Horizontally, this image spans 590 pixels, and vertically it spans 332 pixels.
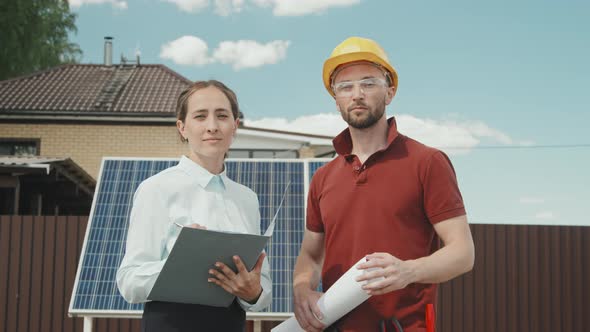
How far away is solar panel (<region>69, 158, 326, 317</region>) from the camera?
5973 mm

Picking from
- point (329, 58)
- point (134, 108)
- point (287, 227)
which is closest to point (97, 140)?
point (134, 108)

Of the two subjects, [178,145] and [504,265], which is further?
[178,145]

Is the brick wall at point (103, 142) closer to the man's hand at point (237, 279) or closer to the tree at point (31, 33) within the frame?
the tree at point (31, 33)

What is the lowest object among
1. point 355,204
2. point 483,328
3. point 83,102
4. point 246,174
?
point 483,328

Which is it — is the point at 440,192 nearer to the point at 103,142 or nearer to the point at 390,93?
the point at 390,93

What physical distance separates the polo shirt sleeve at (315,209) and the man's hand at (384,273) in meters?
0.62

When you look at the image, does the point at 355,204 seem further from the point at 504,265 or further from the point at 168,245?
the point at 504,265

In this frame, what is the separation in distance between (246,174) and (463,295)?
16.3 ft

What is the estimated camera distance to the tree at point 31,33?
24.3 m

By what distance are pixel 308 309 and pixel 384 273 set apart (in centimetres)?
55

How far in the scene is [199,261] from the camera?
2.70 metres

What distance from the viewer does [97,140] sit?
Result: 1995 centimetres

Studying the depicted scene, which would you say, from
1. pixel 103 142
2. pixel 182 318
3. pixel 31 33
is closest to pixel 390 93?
pixel 182 318

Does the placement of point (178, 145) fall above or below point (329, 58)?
above
